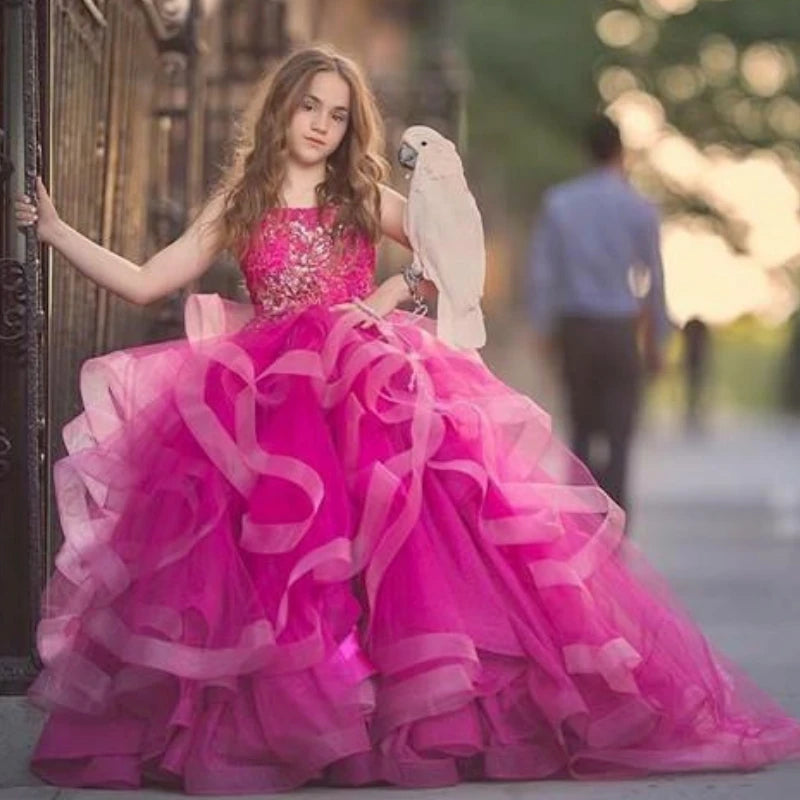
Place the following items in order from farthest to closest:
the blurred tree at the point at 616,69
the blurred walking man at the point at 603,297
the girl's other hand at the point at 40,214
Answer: the blurred tree at the point at 616,69
the blurred walking man at the point at 603,297
the girl's other hand at the point at 40,214

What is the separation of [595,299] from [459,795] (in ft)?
21.1

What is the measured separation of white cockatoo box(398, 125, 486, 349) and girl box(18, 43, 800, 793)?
0.13 m

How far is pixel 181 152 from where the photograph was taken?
1247cm

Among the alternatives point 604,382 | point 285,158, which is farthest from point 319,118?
point 604,382

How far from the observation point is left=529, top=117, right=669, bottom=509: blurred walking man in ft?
42.3

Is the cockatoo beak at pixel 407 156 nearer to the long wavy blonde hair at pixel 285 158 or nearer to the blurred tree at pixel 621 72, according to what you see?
the long wavy blonde hair at pixel 285 158

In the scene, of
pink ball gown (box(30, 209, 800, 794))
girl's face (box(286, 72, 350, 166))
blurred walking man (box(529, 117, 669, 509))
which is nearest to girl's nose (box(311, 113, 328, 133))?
girl's face (box(286, 72, 350, 166))

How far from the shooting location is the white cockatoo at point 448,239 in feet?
23.5

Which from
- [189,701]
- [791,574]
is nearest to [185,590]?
[189,701]

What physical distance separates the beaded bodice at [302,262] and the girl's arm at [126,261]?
120 millimetres

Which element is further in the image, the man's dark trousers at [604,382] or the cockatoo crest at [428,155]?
the man's dark trousers at [604,382]

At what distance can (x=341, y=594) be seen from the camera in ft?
22.5

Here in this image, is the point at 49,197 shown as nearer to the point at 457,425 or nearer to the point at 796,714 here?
the point at 457,425

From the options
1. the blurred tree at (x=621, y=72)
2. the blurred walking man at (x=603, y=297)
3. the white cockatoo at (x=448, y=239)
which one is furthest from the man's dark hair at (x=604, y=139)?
the blurred tree at (x=621, y=72)
